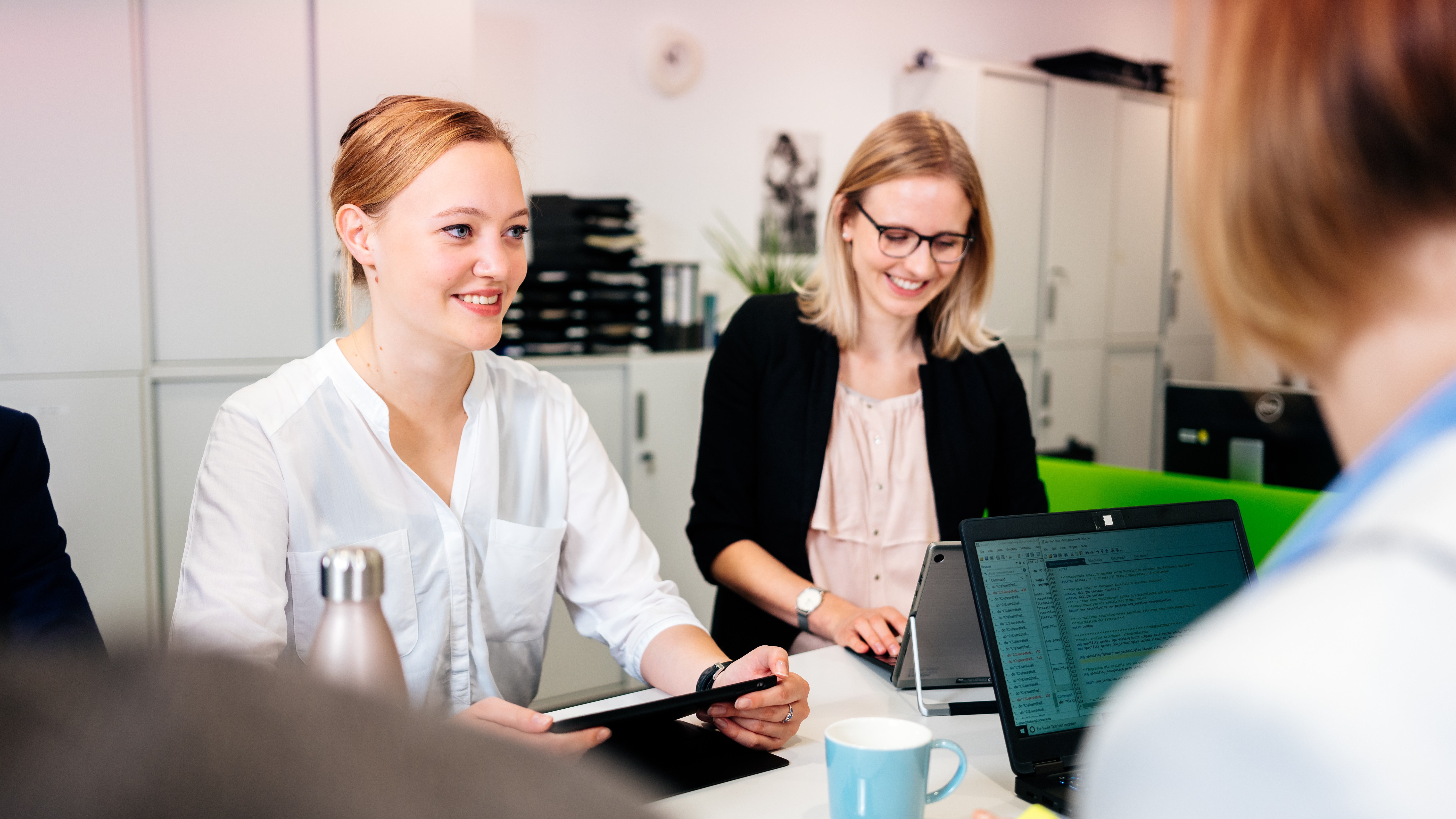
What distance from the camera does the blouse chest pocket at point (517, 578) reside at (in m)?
1.50

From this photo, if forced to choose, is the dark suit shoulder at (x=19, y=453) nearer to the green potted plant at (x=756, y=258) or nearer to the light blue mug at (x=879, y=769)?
the light blue mug at (x=879, y=769)

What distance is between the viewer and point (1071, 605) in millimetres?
1093

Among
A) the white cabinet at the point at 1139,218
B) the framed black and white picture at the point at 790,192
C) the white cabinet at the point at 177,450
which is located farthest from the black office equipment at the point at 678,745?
the white cabinet at the point at 1139,218

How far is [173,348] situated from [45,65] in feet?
2.27

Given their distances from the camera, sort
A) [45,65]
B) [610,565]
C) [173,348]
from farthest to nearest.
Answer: [173,348] → [45,65] → [610,565]

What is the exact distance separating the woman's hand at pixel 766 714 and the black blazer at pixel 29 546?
79cm

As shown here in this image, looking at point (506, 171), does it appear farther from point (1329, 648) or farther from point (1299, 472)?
point (1299, 472)

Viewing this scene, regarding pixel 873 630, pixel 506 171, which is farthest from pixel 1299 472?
pixel 506 171

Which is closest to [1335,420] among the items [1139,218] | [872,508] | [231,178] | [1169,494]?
[872,508]

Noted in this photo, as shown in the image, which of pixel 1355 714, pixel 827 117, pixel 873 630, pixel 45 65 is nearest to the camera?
pixel 1355 714

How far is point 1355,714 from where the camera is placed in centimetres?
28

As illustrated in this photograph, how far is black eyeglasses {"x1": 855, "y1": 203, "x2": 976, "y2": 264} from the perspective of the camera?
6.02 feet

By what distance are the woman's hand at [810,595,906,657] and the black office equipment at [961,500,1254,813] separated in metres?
0.31

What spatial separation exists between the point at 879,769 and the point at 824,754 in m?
0.30
